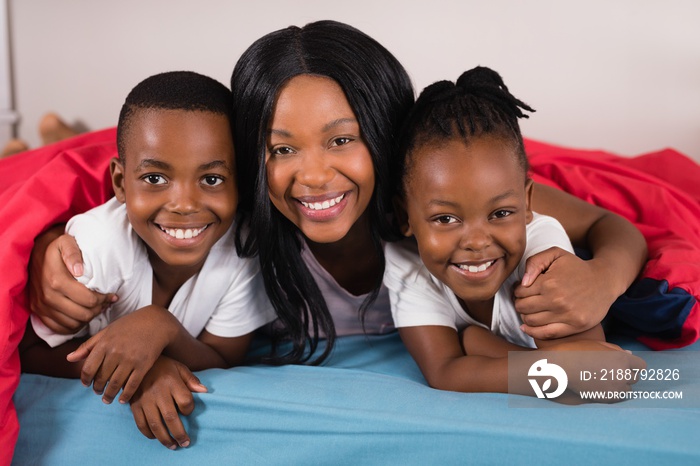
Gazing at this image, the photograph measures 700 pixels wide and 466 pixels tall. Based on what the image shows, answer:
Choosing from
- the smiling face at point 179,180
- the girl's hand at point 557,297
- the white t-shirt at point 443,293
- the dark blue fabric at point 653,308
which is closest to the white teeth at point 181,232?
the smiling face at point 179,180

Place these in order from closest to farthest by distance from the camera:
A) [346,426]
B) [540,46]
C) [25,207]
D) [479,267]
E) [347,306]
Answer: [346,426] → [479,267] → [25,207] → [347,306] → [540,46]

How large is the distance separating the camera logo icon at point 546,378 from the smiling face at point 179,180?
52 centimetres

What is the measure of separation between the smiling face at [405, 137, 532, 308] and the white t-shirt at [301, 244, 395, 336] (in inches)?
10.8

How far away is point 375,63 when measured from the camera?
3.81ft

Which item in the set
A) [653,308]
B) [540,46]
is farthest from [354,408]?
[540,46]

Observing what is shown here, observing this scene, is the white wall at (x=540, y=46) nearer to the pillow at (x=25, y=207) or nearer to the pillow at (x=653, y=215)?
the pillow at (x=653, y=215)

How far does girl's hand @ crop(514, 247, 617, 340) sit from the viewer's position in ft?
3.43

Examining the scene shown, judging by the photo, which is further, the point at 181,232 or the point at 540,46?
the point at 540,46

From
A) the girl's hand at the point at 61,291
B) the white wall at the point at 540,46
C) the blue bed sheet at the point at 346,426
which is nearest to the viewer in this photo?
the blue bed sheet at the point at 346,426

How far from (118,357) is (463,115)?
604 millimetres

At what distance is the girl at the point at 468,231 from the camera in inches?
41.1

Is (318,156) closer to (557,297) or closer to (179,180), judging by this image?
(179,180)

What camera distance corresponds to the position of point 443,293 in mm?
1225

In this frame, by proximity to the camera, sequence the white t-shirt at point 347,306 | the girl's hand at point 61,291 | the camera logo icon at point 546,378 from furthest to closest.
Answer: the white t-shirt at point 347,306
the girl's hand at point 61,291
the camera logo icon at point 546,378
